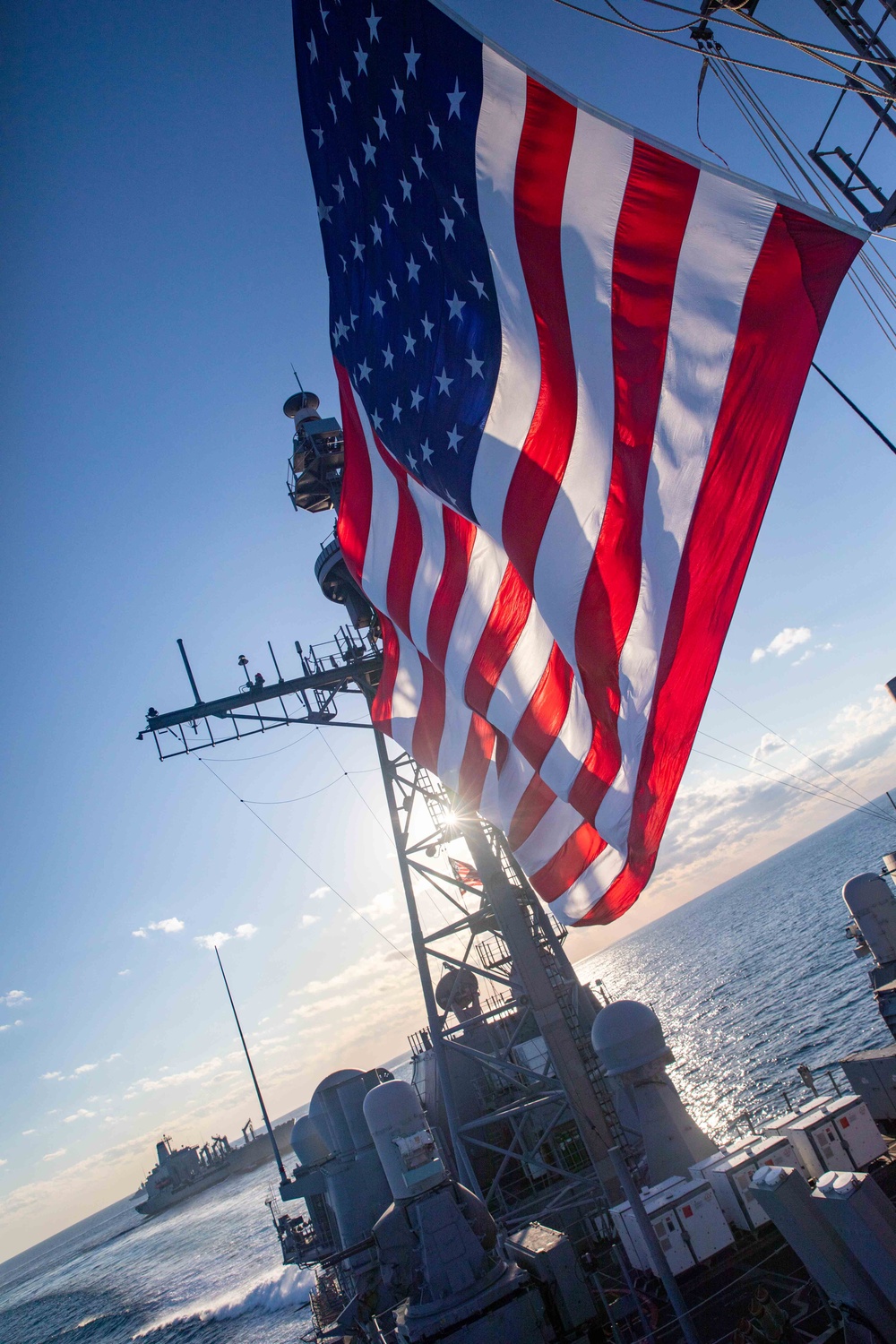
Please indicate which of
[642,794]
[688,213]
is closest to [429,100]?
[688,213]

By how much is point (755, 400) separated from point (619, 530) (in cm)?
126

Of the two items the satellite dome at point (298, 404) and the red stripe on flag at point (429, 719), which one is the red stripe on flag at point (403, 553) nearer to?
the red stripe on flag at point (429, 719)

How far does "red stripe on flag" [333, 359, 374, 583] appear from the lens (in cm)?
848

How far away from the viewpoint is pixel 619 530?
18.4ft

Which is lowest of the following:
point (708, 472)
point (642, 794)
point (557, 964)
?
point (557, 964)

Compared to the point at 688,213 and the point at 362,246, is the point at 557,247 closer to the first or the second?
the point at 688,213

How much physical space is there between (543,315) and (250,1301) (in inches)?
2272

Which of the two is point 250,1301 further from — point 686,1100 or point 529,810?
point 529,810

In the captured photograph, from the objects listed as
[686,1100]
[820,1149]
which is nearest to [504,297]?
[820,1149]

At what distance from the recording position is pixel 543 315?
5660 millimetres

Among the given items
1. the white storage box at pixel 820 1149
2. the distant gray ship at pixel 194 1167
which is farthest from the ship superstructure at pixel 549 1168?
the distant gray ship at pixel 194 1167

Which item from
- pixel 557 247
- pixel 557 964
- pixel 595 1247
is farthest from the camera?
pixel 557 964

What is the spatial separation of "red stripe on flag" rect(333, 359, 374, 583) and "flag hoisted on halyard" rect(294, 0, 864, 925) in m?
0.68

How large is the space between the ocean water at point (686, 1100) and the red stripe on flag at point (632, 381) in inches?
651
